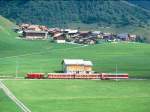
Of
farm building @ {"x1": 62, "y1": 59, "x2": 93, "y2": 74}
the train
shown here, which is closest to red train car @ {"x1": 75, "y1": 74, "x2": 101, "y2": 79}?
the train

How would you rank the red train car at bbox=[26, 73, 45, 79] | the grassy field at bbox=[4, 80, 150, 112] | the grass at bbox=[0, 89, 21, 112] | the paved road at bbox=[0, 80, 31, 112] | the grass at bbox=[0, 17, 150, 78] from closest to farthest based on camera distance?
the grass at bbox=[0, 89, 21, 112]
the paved road at bbox=[0, 80, 31, 112]
the grassy field at bbox=[4, 80, 150, 112]
the red train car at bbox=[26, 73, 45, 79]
the grass at bbox=[0, 17, 150, 78]

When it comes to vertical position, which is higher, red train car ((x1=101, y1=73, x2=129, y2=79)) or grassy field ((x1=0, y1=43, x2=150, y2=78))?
grassy field ((x1=0, y1=43, x2=150, y2=78))

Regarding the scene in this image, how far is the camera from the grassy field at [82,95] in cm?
7706

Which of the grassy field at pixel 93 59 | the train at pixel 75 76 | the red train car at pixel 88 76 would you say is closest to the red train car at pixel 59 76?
the train at pixel 75 76

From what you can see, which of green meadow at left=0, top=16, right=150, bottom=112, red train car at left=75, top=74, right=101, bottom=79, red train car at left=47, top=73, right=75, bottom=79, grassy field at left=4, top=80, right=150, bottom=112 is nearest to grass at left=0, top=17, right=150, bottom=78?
green meadow at left=0, top=16, right=150, bottom=112

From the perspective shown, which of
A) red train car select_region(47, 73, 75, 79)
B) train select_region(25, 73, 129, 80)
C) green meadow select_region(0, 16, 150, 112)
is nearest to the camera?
green meadow select_region(0, 16, 150, 112)

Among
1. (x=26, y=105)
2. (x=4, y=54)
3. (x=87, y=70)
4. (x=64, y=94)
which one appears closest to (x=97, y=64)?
(x=87, y=70)

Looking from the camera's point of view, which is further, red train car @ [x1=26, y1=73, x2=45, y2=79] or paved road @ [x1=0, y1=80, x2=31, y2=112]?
red train car @ [x1=26, y1=73, x2=45, y2=79]

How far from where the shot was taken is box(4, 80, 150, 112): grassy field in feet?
253

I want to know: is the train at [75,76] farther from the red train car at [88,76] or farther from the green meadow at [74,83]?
the green meadow at [74,83]

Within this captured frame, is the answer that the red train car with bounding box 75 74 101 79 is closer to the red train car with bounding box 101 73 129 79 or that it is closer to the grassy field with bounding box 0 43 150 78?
the red train car with bounding box 101 73 129 79

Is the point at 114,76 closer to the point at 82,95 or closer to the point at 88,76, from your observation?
the point at 88,76

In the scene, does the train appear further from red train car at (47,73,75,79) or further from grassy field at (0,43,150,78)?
grassy field at (0,43,150,78)

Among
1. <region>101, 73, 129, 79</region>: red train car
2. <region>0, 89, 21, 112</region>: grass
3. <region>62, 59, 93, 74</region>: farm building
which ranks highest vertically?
<region>62, 59, 93, 74</region>: farm building
